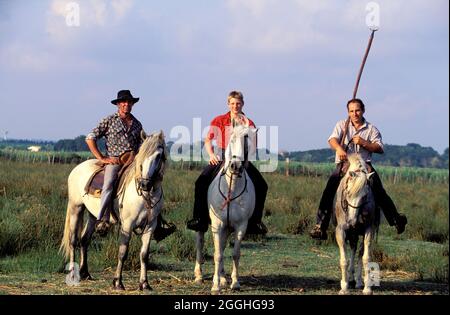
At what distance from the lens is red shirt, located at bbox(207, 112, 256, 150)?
1062 centimetres

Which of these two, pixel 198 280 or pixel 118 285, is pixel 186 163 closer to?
pixel 198 280

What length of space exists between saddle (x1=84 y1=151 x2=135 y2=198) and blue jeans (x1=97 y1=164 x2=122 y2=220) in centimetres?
7

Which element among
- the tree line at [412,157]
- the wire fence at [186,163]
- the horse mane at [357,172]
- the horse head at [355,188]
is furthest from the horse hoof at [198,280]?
the tree line at [412,157]

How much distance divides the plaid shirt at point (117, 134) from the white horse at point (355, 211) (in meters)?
3.10

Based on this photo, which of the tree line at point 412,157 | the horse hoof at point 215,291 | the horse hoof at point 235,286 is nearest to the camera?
the horse hoof at point 215,291

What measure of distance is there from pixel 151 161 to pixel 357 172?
2854 millimetres

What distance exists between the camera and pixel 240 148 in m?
9.57

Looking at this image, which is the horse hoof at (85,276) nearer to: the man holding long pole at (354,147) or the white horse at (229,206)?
the white horse at (229,206)

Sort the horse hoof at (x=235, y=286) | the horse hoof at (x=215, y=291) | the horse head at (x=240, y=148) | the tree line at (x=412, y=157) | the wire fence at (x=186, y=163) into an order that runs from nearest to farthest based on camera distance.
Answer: the horse head at (x=240, y=148) → the horse hoof at (x=215, y=291) → the horse hoof at (x=235, y=286) → the wire fence at (x=186, y=163) → the tree line at (x=412, y=157)

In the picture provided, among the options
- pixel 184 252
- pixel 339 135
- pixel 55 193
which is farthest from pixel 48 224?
pixel 55 193

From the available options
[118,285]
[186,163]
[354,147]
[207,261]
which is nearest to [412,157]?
[186,163]

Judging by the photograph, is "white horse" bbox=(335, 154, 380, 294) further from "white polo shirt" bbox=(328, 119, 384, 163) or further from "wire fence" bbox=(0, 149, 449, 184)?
"wire fence" bbox=(0, 149, 449, 184)

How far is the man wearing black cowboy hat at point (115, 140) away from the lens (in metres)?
10.6

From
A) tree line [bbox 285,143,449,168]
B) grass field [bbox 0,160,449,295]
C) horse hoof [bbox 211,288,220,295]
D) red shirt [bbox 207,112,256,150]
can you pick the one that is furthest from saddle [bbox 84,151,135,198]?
tree line [bbox 285,143,449,168]
